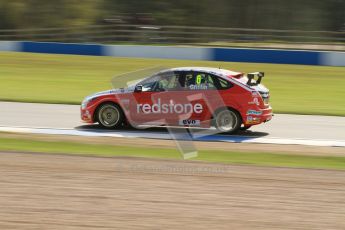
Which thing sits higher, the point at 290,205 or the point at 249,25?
the point at 249,25

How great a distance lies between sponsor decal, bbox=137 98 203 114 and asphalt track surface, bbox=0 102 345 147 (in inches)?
19.3

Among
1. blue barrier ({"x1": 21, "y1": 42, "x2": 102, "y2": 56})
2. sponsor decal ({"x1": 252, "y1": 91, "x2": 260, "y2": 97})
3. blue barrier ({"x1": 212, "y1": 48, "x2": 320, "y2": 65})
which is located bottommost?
sponsor decal ({"x1": 252, "y1": 91, "x2": 260, "y2": 97})

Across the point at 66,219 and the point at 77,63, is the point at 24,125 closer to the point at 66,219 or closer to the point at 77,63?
the point at 66,219

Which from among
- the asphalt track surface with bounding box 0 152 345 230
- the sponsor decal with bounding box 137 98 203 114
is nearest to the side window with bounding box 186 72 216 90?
the sponsor decal with bounding box 137 98 203 114

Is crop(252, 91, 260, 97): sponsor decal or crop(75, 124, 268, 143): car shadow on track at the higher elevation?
crop(252, 91, 260, 97): sponsor decal

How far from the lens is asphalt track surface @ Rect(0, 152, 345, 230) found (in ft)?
23.0

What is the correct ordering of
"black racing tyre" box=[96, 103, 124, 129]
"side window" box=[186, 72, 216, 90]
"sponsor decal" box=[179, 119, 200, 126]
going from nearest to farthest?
"side window" box=[186, 72, 216, 90]
"sponsor decal" box=[179, 119, 200, 126]
"black racing tyre" box=[96, 103, 124, 129]

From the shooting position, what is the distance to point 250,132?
13867 millimetres

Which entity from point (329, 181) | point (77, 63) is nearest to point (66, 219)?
point (329, 181)

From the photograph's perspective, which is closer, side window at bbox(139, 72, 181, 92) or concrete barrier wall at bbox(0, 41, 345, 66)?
side window at bbox(139, 72, 181, 92)

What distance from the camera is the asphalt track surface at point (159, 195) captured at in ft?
23.0

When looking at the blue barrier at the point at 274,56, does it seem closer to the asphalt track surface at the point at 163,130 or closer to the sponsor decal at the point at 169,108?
the asphalt track surface at the point at 163,130

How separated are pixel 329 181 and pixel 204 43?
28.8 metres

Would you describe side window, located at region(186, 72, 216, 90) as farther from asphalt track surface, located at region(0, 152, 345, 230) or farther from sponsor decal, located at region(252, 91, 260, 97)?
asphalt track surface, located at region(0, 152, 345, 230)
